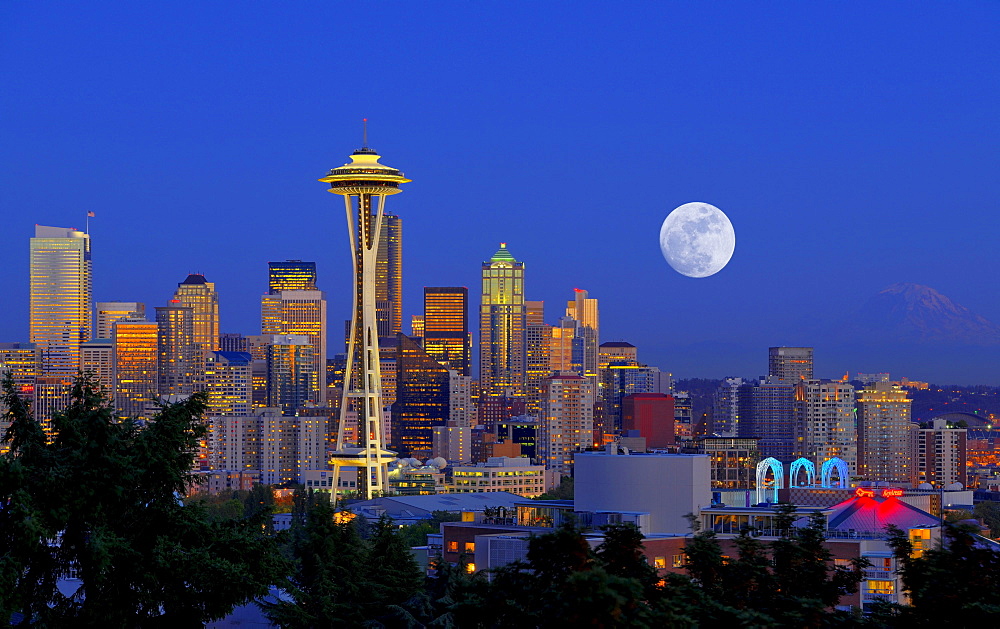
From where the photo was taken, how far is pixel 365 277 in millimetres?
160250

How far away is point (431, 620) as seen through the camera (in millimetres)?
37344

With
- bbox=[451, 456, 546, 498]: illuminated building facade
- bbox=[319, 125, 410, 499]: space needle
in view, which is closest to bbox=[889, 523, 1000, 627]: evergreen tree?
bbox=[319, 125, 410, 499]: space needle

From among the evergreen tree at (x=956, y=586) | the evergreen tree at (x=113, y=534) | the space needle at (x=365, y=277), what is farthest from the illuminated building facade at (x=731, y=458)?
the evergreen tree at (x=956, y=586)

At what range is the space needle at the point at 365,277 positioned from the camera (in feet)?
523

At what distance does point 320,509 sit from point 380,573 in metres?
4.79

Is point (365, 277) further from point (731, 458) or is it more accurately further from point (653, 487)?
point (653, 487)

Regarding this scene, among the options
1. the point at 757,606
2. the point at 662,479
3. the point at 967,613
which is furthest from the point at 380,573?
the point at 662,479

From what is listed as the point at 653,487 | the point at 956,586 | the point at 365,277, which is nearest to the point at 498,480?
the point at 365,277

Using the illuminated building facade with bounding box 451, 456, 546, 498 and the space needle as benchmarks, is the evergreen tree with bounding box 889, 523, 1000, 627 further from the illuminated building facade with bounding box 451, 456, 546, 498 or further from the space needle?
the illuminated building facade with bounding box 451, 456, 546, 498

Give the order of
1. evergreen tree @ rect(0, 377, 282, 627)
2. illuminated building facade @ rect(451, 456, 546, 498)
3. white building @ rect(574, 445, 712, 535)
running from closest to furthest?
1. evergreen tree @ rect(0, 377, 282, 627)
2. white building @ rect(574, 445, 712, 535)
3. illuminated building facade @ rect(451, 456, 546, 498)

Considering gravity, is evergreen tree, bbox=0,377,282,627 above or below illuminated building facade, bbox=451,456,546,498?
above

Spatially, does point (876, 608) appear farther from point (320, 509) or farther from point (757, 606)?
point (320, 509)

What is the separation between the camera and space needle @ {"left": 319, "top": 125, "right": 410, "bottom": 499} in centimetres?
15950

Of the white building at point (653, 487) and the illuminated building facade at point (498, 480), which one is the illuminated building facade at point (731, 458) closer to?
the illuminated building facade at point (498, 480)
